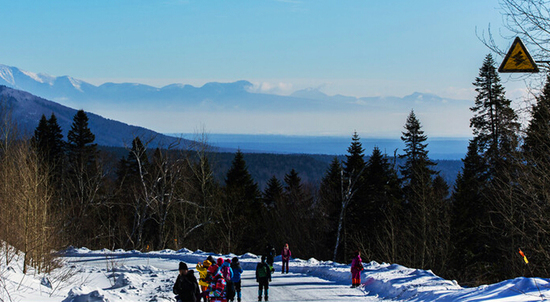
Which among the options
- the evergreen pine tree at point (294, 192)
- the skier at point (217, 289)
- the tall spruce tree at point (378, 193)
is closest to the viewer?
the skier at point (217, 289)

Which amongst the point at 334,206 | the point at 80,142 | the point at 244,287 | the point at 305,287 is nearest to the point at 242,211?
the point at 334,206

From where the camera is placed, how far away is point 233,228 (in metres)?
54.7

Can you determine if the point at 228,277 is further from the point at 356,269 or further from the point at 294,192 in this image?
the point at 294,192

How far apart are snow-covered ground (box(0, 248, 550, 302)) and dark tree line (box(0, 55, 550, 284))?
229 centimetres

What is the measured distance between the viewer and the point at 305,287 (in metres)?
19.4

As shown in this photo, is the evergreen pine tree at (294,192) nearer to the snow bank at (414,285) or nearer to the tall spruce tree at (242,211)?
the tall spruce tree at (242,211)

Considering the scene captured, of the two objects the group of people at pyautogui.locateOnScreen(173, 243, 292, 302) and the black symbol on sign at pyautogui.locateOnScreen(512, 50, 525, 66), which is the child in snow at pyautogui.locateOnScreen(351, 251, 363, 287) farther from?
the black symbol on sign at pyautogui.locateOnScreen(512, 50, 525, 66)

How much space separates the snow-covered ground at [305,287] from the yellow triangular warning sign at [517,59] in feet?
16.7

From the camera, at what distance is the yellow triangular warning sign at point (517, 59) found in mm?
9852

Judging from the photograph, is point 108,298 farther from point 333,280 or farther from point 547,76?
point 547,76

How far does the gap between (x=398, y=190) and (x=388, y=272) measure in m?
29.0

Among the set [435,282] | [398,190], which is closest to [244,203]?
[398,190]

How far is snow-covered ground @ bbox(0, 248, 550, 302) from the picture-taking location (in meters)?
14.0

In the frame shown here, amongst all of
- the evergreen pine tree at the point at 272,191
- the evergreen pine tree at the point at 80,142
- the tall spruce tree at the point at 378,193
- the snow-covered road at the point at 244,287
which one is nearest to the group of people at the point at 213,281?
the snow-covered road at the point at 244,287
